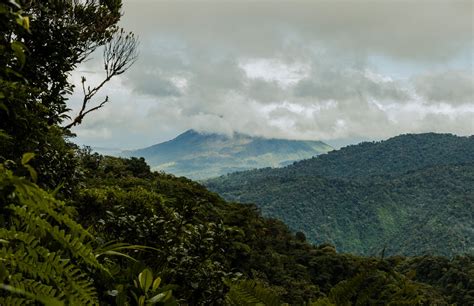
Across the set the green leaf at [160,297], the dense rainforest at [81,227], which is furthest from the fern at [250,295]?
the green leaf at [160,297]

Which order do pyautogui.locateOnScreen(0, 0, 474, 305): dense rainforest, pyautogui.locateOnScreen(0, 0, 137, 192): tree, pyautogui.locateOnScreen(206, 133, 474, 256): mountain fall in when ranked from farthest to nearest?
pyautogui.locateOnScreen(206, 133, 474, 256): mountain
pyautogui.locateOnScreen(0, 0, 137, 192): tree
pyautogui.locateOnScreen(0, 0, 474, 305): dense rainforest

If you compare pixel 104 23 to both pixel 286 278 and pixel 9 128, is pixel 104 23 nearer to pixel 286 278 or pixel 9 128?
pixel 9 128

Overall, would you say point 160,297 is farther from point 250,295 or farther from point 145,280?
point 250,295

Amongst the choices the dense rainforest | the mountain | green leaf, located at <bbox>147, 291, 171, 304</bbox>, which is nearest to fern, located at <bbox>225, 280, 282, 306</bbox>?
the dense rainforest

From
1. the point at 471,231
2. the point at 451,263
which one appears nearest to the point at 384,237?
the point at 471,231

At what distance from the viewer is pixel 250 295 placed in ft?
5.43

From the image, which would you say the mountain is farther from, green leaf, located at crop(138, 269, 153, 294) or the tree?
green leaf, located at crop(138, 269, 153, 294)

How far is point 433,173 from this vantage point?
598 ft

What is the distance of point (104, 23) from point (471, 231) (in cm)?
14266

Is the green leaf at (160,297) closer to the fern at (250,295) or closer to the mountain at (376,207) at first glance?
the fern at (250,295)

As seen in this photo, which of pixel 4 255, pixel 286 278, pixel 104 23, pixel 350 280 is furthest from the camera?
pixel 286 278

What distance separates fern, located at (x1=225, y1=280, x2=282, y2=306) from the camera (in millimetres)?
1638

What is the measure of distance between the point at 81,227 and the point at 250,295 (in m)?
0.72

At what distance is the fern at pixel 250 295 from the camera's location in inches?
64.5
